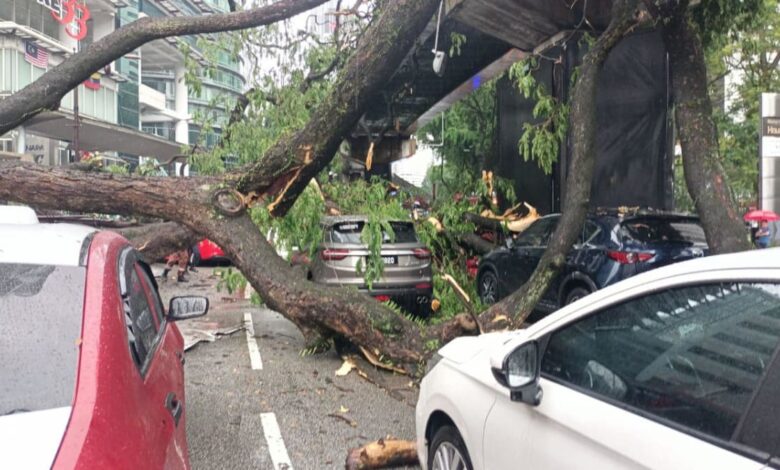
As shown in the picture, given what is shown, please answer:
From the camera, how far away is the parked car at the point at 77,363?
1724 mm

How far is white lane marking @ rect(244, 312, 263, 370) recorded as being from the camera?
7.04 m

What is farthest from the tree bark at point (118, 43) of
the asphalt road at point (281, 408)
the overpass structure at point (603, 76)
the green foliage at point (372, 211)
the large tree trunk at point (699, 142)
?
the overpass structure at point (603, 76)

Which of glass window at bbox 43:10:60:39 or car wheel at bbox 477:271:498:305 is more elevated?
glass window at bbox 43:10:60:39

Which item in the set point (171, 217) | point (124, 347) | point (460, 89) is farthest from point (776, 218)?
point (124, 347)

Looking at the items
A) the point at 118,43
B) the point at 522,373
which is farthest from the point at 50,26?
the point at 522,373

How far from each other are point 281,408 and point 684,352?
413 cm

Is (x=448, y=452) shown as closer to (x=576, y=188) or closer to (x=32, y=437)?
(x=32, y=437)

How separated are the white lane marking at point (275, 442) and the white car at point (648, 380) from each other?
178cm

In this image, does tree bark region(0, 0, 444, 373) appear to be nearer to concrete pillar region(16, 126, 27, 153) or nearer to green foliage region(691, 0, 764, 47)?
green foliage region(691, 0, 764, 47)

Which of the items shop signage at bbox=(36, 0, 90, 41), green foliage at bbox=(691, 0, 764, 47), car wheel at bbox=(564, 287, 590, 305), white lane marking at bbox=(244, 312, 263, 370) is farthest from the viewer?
shop signage at bbox=(36, 0, 90, 41)

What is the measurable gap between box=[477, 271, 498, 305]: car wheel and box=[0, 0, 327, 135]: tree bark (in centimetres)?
508

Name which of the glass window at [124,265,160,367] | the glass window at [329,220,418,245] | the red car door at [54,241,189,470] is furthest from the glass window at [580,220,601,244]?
the red car door at [54,241,189,470]

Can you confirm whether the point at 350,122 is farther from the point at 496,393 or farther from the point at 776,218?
the point at 776,218

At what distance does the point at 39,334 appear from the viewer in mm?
2068
